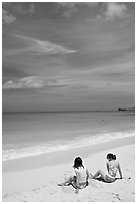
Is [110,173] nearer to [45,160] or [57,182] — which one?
[57,182]

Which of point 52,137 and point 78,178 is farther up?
point 52,137

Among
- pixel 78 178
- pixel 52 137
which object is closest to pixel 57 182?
pixel 78 178

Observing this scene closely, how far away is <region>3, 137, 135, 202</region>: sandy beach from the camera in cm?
425

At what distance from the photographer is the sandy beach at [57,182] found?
Answer: 4246 millimetres

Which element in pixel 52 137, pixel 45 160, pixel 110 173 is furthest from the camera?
pixel 52 137

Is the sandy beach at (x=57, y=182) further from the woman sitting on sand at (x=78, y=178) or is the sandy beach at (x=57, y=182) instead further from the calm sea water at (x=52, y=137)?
the calm sea water at (x=52, y=137)

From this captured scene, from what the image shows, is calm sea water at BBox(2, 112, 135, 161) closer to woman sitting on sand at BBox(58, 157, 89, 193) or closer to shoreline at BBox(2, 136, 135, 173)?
shoreline at BBox(2, 136, 135, 173)

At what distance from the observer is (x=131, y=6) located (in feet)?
21.4

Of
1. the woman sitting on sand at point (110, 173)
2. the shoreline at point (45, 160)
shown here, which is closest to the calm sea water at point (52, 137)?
the shoreline at point (45, 160)

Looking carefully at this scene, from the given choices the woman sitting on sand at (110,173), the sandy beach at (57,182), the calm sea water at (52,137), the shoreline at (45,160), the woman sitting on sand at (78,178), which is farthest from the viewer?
the calm sea water at (52,137)

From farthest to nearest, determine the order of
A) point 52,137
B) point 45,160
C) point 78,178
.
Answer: point 52,137
point 45,160
point 78,178

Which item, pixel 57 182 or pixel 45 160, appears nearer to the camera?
pixel 57 182

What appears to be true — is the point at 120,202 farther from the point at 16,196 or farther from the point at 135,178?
the point at 16,196

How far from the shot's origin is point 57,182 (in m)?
4.98
